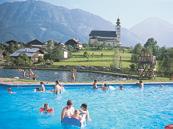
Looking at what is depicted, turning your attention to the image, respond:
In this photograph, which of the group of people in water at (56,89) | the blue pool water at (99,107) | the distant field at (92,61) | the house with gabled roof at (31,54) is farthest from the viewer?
the house with gabled roof at (31,54)

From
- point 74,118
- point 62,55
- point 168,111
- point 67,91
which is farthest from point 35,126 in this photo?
point 62,55

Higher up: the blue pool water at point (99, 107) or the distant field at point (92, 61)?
the distant field at point (92, 61)

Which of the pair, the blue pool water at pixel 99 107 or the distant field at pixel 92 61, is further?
the distant field at pixel 92 61

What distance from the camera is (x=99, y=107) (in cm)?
2336

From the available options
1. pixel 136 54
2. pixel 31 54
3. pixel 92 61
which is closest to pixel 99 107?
pixel 136 54

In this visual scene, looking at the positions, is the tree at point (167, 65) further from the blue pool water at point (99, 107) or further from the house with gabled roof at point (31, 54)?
the house with gabled roof at point (31, 54)

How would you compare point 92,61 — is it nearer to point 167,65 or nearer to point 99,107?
point 167,65

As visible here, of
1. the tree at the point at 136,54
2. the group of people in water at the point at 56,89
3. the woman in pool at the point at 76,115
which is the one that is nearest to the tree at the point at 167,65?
the tree at the point at 136,54

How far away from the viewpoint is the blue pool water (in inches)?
713

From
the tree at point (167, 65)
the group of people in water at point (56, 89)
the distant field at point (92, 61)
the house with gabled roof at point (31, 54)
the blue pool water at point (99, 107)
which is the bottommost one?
the blue pool water at point (99, 107)

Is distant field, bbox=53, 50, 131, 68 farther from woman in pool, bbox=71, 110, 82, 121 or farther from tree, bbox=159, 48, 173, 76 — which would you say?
woman in pool, bbox=71, 110, 82, 121

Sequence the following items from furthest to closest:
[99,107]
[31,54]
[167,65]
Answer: [31,54] → [167,65] → [99,107]

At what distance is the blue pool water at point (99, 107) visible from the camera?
18.1 m

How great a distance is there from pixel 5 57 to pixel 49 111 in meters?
94.0
